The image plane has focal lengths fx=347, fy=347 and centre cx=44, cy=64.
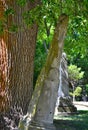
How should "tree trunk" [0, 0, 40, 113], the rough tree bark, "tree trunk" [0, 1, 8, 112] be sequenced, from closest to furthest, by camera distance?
the rough tree bark
"tree trunk" [0, 1, 8, 112]
"tree trunk" [0, 0, 40, 113]

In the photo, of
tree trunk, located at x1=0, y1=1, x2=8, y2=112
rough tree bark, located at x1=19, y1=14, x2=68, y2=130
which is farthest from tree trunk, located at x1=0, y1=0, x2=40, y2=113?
rough tree bark, located at x1=19, y1=14, x2=68, y2=130

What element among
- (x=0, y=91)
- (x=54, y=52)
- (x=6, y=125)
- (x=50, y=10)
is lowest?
(x=6, y=125)

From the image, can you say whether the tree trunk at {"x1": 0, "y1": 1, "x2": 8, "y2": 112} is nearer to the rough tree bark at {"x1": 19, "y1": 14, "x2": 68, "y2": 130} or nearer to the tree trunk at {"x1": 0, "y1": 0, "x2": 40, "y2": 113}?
the tree trunk at {"x1": 0, "y1": 0, "x2": 40, "y2": 113}

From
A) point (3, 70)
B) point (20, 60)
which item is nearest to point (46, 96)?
point (3, 70)

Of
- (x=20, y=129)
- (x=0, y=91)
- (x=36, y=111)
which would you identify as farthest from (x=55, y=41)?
(x=0, y=91)

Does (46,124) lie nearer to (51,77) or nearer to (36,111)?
(36,111)

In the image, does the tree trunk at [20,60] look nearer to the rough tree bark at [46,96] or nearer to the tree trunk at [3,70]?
the tree trunk at [3,70]

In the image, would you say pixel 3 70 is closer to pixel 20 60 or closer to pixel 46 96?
pixel 20 60

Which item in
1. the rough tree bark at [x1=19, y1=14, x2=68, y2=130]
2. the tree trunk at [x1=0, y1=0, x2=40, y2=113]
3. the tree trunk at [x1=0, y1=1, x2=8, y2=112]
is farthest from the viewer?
the tree trunk at [x1=0, y1=0, x2=40, y2=113]

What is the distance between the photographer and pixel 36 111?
17.5ft

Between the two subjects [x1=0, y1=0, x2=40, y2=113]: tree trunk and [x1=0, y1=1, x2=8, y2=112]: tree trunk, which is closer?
[x1=0, y1=1, x2=8, y2=112]: tree trunk

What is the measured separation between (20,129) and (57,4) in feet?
6.76

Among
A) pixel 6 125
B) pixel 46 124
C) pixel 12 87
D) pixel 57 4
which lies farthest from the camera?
pixel 12 87

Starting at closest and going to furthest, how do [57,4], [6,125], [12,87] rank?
1. [57,4]
2. [6,125]
3. [12,87]
